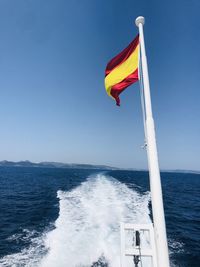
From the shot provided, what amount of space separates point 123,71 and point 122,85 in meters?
0.52

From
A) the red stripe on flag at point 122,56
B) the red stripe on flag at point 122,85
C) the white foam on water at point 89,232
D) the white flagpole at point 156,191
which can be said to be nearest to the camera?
the white flagpole at point 156,191

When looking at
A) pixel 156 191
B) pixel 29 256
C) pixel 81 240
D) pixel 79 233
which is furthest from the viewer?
pixel 79 233

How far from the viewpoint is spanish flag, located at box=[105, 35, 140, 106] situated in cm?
611

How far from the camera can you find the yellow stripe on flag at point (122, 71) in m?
6.17

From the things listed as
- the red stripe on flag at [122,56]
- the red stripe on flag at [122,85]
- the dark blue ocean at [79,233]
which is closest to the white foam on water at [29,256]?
the dark blue ocean at [79,233]

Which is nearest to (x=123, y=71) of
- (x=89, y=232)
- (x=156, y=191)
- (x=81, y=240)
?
(x=156, y=191)

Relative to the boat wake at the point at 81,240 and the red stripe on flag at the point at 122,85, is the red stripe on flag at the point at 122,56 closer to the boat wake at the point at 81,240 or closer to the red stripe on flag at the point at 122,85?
the red stripe on flag at the point at 122,85

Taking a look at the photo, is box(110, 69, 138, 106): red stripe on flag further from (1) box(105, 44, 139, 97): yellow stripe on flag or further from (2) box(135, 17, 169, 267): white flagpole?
(2) box(135, 17, 169, 267): white flagpole

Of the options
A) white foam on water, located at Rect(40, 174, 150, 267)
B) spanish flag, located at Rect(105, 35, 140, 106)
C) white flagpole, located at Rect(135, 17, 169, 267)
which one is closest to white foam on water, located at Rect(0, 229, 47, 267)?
white foam on water, located at Rect(40, 174, 150, 267)

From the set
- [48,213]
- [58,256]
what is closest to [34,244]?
[58,256]

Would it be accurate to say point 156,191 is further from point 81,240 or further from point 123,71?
point 81,240

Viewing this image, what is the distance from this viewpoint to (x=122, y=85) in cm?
619

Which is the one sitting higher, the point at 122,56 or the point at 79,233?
the point at 122,56

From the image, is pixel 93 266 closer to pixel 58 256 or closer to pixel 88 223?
pixel 58 256
